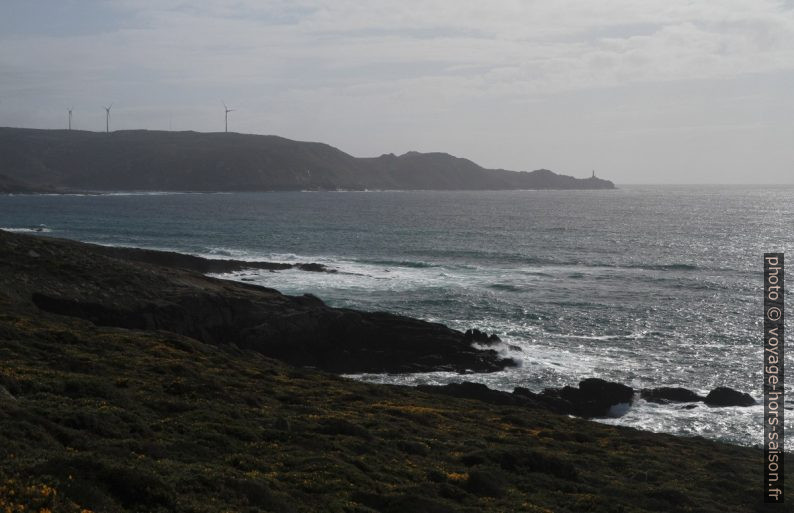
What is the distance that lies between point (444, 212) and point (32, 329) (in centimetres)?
16708

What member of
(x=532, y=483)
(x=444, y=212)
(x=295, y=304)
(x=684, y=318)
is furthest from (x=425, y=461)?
(x=444, y=212)

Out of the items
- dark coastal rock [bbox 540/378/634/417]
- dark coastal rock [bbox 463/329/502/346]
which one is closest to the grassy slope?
dark coastal rock [bbox 540/378/634/417]

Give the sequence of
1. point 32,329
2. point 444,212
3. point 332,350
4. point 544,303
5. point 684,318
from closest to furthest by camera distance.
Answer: point 32,329 < point 332,350 < point 684,318 < point 544,303 < point 444,212

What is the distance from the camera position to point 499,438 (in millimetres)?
27453

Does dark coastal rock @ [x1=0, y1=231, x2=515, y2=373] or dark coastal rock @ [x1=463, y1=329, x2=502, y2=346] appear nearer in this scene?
dark coastal rock @ [x1=0, y1=231, x2=515, y2=373]

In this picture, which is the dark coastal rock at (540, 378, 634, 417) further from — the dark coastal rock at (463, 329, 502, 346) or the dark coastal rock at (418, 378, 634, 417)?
the dark coastal rock at (463, 329, 502, 346)

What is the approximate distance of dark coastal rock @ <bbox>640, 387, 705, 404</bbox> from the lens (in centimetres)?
4028

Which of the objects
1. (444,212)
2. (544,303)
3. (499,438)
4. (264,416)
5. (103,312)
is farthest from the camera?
(444,212)

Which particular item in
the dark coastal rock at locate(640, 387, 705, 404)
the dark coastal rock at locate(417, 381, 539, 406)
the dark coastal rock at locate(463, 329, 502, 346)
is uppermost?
the dark coastal rock at locate(463, 329, 502, 346)

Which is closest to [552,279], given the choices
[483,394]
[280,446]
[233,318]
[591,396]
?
[591,396]

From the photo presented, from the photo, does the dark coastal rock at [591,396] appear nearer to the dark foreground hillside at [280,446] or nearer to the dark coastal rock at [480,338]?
the dark foreground hillside at [280,446]

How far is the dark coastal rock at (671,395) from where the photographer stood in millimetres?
40281

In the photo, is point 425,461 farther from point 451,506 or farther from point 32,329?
point 32,329

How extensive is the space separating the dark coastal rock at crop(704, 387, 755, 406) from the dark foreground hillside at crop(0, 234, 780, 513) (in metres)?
8.17
